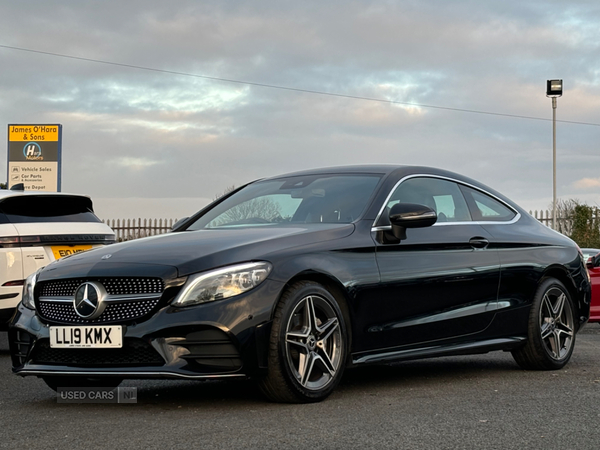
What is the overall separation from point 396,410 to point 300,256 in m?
1.04

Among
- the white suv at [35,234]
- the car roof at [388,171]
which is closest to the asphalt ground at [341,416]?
the car roof at [388,171]

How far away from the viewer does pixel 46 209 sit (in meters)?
9.60

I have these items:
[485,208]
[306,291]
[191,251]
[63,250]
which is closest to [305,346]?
[306,291]

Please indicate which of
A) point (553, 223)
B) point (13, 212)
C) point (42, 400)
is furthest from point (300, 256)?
point (553, 223)

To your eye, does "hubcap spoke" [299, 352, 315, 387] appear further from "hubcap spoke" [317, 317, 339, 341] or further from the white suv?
the white suv

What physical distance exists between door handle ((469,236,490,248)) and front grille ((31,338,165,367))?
2.75 meters

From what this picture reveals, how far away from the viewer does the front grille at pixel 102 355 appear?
17.1 ft

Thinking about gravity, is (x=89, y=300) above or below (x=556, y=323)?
above

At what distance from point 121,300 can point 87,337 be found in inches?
11.5

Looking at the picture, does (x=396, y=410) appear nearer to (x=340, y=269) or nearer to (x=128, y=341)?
(x=340, y=269)

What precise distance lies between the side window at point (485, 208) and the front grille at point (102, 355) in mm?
3093

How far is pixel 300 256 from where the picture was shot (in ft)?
18.2

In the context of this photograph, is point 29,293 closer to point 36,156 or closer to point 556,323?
point 556,323

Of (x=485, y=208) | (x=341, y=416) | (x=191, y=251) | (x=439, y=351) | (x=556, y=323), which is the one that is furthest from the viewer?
(x=556, y=323)
